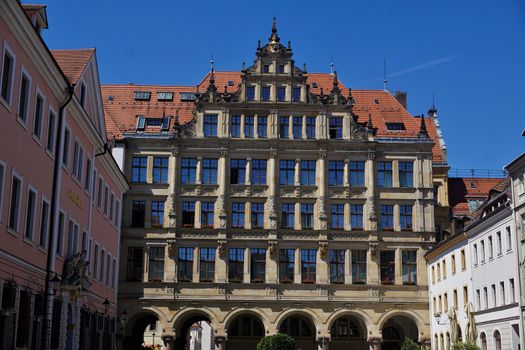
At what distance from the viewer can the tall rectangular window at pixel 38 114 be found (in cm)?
2541

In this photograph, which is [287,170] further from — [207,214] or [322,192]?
[207,214]

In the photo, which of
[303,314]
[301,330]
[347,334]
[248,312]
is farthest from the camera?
[301,330]

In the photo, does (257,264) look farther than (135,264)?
Yes

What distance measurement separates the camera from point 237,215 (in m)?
52.0

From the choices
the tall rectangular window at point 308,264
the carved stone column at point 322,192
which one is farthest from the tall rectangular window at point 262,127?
the tall rectangular window at point 308,264

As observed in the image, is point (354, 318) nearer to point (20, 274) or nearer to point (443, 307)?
point (443, 307)

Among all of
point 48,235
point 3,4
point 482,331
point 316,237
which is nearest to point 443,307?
point 482,331

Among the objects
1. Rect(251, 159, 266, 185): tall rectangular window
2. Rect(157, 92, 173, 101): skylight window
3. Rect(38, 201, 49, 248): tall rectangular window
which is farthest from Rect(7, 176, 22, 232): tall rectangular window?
Rect(157, 92, 173, 101): skylight window

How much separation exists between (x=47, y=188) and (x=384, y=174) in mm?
31016

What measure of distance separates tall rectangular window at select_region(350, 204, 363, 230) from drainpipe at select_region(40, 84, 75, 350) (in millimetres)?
27722

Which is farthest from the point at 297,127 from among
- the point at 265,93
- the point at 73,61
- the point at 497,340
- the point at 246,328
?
the point at 73,61

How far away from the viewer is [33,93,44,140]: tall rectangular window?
2541cm

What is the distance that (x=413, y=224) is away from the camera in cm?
5234

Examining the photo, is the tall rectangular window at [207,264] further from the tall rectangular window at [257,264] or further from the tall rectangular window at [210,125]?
the tall rectangular window at [210,125]
